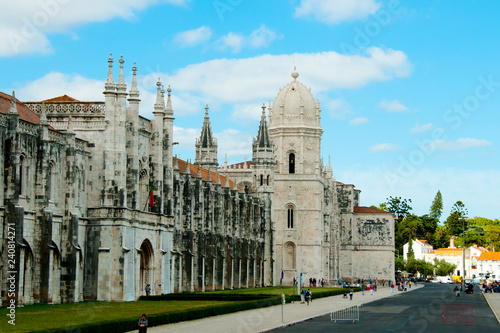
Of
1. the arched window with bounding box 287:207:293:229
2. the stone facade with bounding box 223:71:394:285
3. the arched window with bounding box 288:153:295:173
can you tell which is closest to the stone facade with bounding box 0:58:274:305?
the stone facade with bounding box 223:71:394:285

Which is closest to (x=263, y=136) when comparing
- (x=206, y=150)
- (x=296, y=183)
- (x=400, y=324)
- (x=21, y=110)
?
(x=206, y=150)

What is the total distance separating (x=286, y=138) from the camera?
112500mm

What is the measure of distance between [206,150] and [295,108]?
570 inches

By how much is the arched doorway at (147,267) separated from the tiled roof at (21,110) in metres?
12.5

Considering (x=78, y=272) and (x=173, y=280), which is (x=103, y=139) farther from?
→ (x=173, y=280)

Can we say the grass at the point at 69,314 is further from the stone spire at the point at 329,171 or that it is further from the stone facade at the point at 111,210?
the stone spire at the point at 329,171

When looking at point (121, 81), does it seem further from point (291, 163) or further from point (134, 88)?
point (291, 163)

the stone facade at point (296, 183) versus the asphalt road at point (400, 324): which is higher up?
the stone facade at point (296, 183)

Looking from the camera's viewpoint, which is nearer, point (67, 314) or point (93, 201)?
point (67, 314)

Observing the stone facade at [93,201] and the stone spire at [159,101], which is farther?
the stone spire at [159,101]

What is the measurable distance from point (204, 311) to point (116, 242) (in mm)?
11991

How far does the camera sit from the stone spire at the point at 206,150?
106 m

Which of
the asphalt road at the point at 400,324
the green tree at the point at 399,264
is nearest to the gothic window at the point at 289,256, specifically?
the asphalt road at the point at 400,324

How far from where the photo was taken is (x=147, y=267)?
59.2 m
